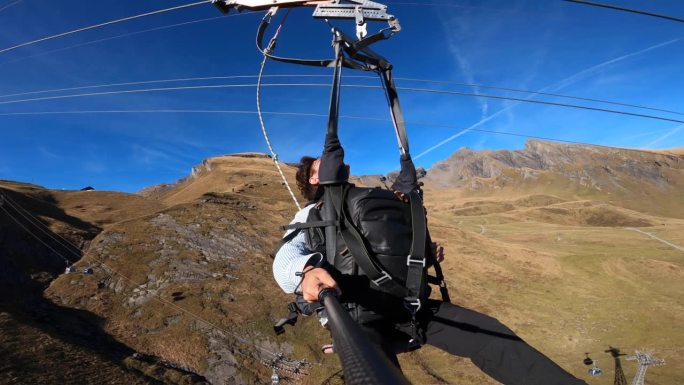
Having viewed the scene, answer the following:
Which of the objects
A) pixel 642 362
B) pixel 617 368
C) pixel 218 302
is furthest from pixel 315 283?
pixel 642 362

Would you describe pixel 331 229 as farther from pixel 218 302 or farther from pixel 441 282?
pixel 218 302

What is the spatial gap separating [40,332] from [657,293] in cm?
5473

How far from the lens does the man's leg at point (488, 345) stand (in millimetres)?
5605

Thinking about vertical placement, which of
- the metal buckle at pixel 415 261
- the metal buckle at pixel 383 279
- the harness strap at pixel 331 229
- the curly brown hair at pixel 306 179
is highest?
the curly brown hair at pixel 306 179

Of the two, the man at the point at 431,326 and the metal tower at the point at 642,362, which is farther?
the metal tower at the point at 642,362

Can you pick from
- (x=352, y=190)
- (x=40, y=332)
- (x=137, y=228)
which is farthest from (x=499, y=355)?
(x=137, y=228)

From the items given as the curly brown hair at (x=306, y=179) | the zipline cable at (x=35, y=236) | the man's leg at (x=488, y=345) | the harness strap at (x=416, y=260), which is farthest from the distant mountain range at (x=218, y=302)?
the harness strap at (x=416, y=260)

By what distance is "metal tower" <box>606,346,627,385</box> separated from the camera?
2248 cm

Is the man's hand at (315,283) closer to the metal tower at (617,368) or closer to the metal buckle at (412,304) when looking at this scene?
the metal buckle at (412,304)

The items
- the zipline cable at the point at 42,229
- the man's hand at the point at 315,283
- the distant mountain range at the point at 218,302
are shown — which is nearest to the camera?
the man's hand at the point at 315,283

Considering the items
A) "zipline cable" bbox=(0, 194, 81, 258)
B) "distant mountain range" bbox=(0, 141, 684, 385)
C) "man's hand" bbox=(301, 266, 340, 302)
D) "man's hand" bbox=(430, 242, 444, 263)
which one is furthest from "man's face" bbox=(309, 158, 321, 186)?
"zipline cable" bbox=(0, 194, 81, 258)

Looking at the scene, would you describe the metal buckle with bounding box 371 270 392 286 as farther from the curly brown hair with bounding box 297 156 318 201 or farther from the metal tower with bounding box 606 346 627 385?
the metal tower with bounding box 606 346 627 385

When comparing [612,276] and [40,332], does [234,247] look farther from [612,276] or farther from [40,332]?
[612,276]

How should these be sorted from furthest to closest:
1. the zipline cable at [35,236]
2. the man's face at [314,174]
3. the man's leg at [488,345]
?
1. the zipline cable at [35,236]
2. the man's face at [314,174]
3. the man's leg at [488,345]
